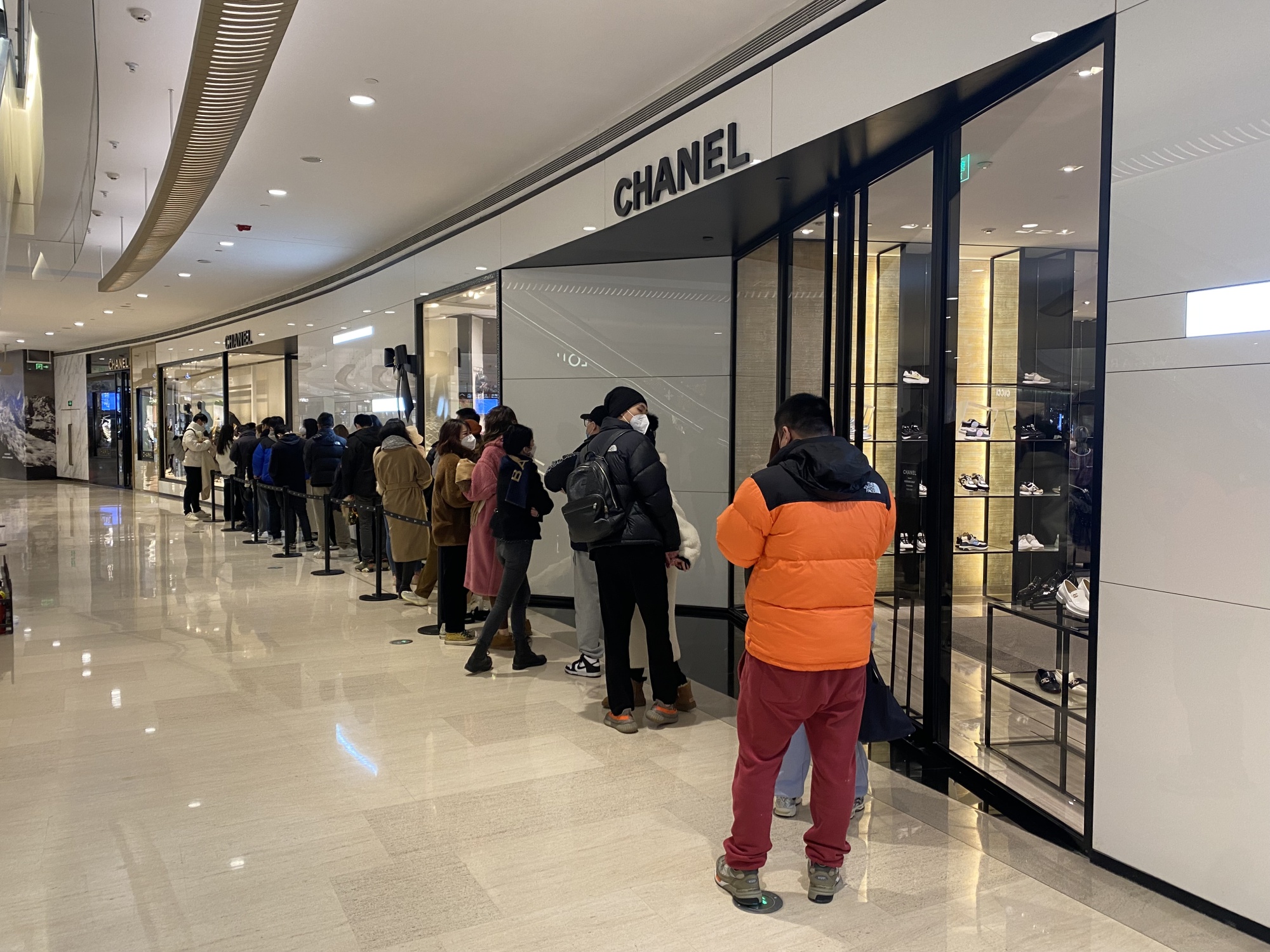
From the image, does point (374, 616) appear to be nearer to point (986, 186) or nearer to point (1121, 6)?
point (986, 186)

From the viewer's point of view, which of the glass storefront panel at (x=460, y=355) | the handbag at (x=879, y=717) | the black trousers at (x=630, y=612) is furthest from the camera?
the glass storefront panel at (x=460, y=355)

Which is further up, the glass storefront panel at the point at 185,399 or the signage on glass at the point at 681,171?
the signage on glass at the point at 681,171

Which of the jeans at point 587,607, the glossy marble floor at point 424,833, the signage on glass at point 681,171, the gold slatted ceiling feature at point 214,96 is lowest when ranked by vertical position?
the glossy marble floor at point 424,833

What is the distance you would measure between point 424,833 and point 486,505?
8.64 ft

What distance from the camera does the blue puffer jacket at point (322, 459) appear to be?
35.5 feet

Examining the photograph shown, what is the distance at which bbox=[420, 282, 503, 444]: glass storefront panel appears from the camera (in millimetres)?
8625

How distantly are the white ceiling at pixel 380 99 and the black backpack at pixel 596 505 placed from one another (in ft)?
7.97

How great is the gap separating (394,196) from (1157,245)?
742 cm

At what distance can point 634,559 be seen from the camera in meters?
4.52

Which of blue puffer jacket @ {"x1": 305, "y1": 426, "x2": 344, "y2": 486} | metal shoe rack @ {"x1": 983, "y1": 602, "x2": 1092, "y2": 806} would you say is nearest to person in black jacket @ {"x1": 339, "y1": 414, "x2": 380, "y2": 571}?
blue puffer jacket @ {"x1": 305, "y1": 426, "x2": 344, "y2": 486}

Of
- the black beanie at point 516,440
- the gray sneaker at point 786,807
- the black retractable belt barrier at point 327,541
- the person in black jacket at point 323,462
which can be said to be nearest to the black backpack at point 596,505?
the black beanie at point 516,440

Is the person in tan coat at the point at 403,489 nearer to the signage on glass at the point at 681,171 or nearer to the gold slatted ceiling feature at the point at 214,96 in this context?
the gold slatted ceiling feature at the point at 214,96

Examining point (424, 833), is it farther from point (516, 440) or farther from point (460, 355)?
point (460, 355)

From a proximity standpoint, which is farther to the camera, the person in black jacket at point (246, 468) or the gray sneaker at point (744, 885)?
the person in black jacket at point (246, 468)
